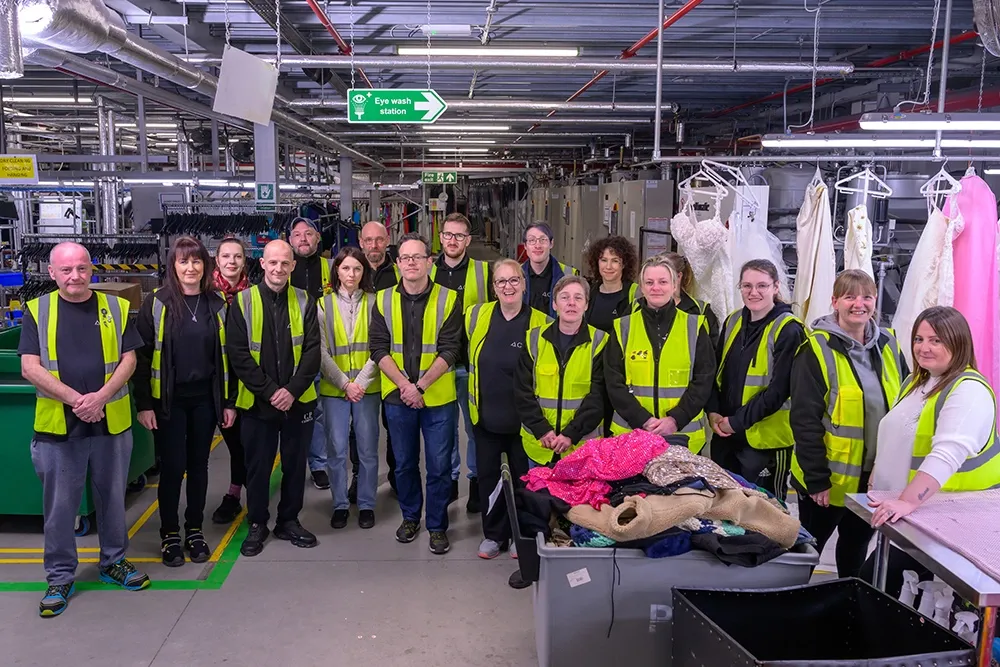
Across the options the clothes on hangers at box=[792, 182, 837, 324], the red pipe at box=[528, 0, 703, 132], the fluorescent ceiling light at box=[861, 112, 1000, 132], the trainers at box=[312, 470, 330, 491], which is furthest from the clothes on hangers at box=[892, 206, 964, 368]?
the trainers at box=[312, 470, 330, 491]

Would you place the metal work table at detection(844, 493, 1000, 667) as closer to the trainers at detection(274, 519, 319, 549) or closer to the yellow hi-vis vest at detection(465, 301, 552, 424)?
the yellow hi-vis vest at detection(465, 301, 552, 424)

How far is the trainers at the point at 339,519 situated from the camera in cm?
469

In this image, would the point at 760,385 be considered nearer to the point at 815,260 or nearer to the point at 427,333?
the point at 427,333

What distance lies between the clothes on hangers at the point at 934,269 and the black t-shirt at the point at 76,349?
430 centimetres

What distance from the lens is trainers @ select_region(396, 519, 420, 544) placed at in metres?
4.51

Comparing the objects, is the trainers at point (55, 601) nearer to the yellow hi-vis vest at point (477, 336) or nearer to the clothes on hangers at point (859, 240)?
the yellow hi-vis vest at point (477, 336)

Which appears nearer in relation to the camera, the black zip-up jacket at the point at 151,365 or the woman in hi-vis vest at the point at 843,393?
the woman in hi-vis vest at the point at 843,393

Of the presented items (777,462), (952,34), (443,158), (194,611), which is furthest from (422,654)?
(443,158)

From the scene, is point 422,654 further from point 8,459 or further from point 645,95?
point 645,95

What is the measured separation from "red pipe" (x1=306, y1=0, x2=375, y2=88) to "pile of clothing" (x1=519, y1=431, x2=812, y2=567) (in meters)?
3.56

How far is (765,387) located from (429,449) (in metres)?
1.76

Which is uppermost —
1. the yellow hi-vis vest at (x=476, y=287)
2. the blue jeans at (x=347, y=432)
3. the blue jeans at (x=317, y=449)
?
the yellow hi-vis vest at (x=476, y=287)

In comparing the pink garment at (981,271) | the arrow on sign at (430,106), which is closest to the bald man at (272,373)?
the arrow on sign at (430,106)

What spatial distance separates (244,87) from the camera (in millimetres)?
4828
